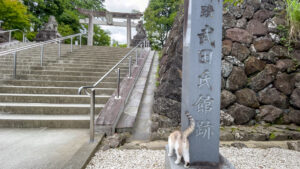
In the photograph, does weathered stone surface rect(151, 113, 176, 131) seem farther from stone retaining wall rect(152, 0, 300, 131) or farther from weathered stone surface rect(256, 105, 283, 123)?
weathered stone surface rect(256, 105, 283, 123)

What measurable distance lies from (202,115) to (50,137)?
8.16 feet

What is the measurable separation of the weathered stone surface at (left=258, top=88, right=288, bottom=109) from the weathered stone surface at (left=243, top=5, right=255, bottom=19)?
1.86 metres

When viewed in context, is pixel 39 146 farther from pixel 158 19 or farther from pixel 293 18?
pixel 158 19

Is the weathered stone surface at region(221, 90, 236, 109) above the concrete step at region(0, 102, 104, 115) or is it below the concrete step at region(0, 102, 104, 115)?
above

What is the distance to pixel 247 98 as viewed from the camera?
138 inches

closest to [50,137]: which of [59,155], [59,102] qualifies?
[59,155]

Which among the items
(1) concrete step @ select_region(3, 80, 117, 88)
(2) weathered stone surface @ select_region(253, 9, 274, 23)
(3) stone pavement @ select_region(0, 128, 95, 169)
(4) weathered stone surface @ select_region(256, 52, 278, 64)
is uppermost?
(2) weathered stone surface @ select_region(253, 9, 274, 23)

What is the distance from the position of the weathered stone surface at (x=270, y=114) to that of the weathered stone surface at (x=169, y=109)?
184 centimetres

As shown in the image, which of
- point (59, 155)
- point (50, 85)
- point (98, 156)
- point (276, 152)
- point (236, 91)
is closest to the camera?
point (59, 155)

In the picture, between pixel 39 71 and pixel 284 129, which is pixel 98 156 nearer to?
pixel 284 129

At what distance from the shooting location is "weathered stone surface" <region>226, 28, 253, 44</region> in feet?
12.2

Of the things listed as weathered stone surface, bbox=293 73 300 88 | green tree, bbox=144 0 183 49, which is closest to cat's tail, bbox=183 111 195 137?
weathered stone surface, bbox=293 73 300 88

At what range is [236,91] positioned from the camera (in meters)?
3.57

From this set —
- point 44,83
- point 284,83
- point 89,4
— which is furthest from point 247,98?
point 89,4
